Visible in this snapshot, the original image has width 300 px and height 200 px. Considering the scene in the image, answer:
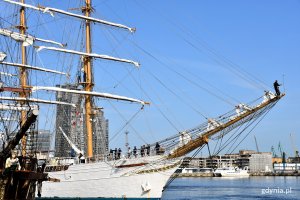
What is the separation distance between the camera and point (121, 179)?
36156mm

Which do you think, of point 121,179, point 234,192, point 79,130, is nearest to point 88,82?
point 79,130

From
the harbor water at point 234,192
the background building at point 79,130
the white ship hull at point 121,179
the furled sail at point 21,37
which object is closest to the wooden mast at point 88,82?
the background building at point 79,130

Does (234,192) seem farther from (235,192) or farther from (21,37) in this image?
(21,37)

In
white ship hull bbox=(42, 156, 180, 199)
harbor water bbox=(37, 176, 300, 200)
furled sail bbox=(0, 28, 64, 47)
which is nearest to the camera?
furled sail bbox=(0, 28, 64, 47)

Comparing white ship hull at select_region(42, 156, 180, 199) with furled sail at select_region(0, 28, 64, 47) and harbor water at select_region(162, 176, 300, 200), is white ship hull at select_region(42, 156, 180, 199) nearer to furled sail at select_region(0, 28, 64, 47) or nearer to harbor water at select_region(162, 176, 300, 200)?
furled sail at select_region(0, 28, 64, 47)

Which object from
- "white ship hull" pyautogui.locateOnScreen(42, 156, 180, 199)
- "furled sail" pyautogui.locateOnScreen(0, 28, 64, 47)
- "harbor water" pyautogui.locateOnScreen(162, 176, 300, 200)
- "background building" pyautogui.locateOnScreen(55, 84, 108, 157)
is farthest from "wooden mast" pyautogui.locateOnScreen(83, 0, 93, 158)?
"harbor water" pyautogui.locateOnScreen(162, 176, 300, 200)

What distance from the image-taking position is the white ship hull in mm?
35500

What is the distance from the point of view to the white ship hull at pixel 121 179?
1398 inches

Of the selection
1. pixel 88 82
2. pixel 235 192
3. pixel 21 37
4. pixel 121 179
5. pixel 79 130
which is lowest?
pixel 235 192

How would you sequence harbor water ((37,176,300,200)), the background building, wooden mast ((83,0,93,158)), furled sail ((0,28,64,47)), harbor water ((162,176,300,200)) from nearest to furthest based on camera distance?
furled sail ((0,28,64,47))
wooden mast ((83,0,93,158))
the background building
harbor water ((37,176,300,200))
harbor water ((162,176,300,200))

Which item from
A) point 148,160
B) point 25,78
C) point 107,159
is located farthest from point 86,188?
point 25,78

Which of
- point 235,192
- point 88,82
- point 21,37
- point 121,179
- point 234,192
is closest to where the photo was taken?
point 21,37

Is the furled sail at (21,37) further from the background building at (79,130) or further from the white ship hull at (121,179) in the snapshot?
the background building at (79,130)

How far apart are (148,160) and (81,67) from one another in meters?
14.0
